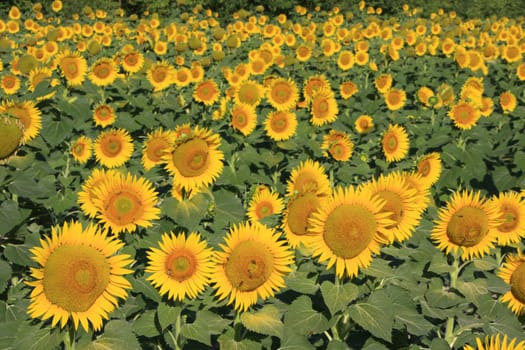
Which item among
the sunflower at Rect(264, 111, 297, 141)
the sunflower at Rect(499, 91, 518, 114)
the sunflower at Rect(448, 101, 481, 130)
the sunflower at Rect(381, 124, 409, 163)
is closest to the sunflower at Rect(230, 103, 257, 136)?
the sunflower at Rect(264, 111, 297, 141)

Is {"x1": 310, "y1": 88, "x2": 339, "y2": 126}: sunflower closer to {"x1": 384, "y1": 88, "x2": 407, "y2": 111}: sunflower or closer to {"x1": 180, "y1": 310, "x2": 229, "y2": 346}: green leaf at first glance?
{"x1": 384, "y1": 88, "x2": 407, "y2": 111}: sunflower

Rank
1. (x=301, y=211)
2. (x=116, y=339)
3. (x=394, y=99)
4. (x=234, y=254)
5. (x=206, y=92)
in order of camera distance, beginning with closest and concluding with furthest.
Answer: (x=116, y=339)
(x=234, y=254)
(x=301, y=211)
(x=206, y=92)
(x=394, y=99)

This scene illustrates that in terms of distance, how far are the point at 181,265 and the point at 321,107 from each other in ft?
15.3

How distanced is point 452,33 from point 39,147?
45.1 feet

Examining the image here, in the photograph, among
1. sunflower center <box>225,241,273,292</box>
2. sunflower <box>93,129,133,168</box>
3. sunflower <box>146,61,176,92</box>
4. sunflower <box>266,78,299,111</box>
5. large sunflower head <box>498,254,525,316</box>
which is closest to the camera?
sunflower center <box>225,241,273,292</box>

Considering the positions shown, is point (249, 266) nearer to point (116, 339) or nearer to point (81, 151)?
point (116, 339)

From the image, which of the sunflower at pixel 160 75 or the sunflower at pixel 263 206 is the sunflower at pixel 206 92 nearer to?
the sunflower at pixel 160 75

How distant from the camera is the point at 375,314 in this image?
2.52 m

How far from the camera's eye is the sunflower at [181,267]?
2.77m

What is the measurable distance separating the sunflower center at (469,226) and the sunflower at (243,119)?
12.4 feet

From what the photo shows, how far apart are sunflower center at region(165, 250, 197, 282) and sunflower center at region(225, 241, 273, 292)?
0.27 metres

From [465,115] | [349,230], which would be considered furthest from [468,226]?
[465,115]

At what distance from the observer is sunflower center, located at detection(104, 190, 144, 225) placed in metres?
3.06

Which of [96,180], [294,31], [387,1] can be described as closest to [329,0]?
[387,1]
